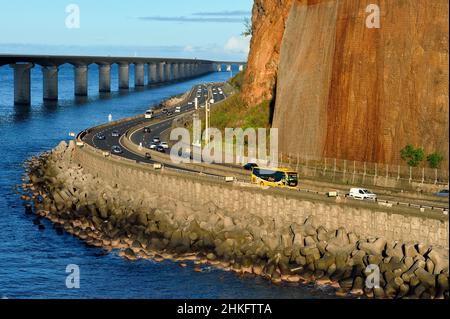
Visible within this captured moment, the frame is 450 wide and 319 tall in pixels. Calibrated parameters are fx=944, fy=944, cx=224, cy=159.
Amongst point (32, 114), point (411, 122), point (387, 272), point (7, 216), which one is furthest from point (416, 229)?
point (32, 114)

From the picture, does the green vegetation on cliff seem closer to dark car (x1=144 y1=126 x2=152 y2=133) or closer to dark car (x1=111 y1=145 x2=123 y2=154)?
dark car (x1=144 y1=126 x2=152 y2=133)

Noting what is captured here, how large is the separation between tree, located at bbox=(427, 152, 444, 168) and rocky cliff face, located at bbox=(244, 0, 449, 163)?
1.59ft

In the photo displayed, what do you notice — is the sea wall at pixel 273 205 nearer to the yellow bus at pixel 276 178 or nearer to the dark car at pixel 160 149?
the yellow bus at pixel 276 178

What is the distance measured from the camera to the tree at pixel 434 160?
215ft

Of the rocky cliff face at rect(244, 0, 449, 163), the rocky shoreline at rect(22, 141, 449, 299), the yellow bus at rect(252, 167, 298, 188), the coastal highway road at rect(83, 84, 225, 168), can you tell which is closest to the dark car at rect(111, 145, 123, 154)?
the coastal highway road at rect(83, 84, 225, 168)

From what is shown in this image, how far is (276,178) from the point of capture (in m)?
65.3

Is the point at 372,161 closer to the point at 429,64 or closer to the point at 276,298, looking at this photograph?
the point at 429,64

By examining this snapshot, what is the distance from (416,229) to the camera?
52.5 meters

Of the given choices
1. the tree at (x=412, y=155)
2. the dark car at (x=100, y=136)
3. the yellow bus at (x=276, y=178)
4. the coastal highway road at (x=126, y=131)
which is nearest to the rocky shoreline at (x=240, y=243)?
the yellow bus at (x=276, y=178)

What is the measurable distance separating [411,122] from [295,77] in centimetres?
1616

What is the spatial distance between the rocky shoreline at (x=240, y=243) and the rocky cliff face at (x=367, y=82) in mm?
13400

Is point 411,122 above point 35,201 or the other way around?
above
